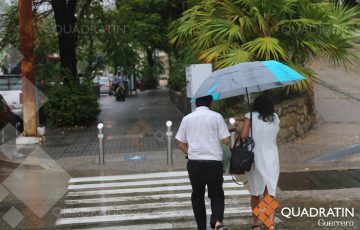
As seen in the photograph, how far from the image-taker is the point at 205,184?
593 centimetres

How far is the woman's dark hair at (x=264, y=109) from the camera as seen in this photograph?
239 inches

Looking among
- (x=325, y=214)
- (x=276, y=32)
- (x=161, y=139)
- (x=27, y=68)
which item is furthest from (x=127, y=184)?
(x=27, y=68)

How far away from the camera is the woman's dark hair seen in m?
6.08

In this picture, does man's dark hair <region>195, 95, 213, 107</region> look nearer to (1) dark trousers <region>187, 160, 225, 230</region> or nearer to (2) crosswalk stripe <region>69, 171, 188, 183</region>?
(1) dark trousers <region>187, 160, 225, 230</region>

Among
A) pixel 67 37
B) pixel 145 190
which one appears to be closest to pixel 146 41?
pixel 67 37

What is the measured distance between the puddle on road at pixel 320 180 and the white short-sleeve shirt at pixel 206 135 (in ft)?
10.9

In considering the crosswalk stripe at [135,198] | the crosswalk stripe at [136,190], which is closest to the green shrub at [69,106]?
the crosswalk stripe at [136,190]

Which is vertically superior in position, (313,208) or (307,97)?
(307,97)

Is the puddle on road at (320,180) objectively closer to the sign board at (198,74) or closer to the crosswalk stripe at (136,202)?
the crosswalk stripe at (136,202)

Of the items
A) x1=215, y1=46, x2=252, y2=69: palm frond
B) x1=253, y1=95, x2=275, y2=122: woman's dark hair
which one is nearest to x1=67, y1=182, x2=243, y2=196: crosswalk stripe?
x1=253, y1=95, x2=275, y2=122: woman's dark hair

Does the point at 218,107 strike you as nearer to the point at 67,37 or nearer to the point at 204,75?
the point at 204,75

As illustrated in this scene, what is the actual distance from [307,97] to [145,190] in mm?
6243

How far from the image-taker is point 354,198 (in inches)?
313

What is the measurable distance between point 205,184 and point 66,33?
14504mm
